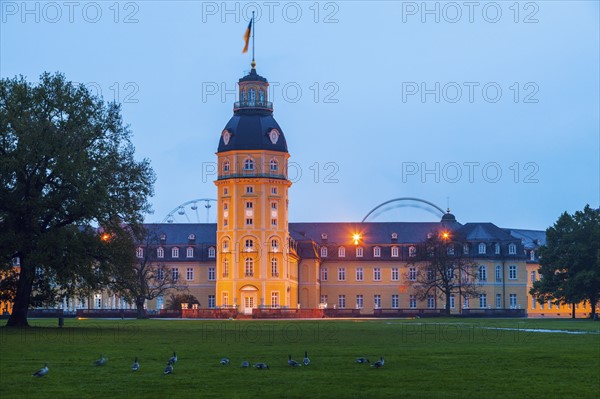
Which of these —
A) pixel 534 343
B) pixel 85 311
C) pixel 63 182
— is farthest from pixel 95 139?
pixel 85 311

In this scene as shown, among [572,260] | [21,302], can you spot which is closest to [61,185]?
[21,302]

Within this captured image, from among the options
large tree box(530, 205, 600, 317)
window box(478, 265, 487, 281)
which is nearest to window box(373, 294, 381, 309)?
window box(478, 265, 487, 281)

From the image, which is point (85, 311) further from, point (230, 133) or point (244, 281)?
point (230, 133)

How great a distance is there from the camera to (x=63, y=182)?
56.2 meters

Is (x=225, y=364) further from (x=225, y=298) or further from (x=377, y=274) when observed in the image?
(x=377, y=274)

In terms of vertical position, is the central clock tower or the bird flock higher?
the central clock tower

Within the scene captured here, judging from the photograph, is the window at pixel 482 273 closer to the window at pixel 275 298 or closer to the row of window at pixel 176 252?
the window at pixel 275 298

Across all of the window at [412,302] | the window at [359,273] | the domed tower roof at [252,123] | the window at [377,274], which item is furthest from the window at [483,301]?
the domed tower roof at [252,123]

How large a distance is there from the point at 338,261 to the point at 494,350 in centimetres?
11022

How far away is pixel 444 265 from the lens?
120 meters

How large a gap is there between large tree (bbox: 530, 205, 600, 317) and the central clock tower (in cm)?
3344

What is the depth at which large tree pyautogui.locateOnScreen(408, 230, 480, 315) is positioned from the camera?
393 ft

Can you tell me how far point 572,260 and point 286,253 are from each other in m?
39.0

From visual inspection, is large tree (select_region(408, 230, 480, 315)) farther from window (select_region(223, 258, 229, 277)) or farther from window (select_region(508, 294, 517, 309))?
window (select_region(223, 258, 229, 277))
